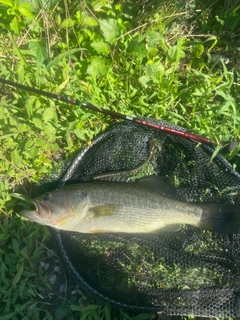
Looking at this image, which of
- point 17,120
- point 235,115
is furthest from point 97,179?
point 235,115

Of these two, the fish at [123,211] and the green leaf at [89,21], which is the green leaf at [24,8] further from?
the fish at [123,211]

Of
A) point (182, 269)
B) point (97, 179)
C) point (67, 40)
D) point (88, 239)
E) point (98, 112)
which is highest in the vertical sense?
point (67, 40)

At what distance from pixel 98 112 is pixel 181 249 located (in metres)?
1.53

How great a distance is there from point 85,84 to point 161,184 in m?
1.21

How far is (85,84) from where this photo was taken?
3.43m

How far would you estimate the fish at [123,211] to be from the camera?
9.64 feet

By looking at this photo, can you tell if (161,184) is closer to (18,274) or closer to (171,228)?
(171,228)

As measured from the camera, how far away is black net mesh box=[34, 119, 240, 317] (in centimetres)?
313

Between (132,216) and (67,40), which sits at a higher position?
(67,40)

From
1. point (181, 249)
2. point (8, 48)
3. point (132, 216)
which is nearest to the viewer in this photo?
point (132, 216)

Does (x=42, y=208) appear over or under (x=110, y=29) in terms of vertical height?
under

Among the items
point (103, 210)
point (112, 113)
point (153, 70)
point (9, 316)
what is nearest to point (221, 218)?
point (103, 210)

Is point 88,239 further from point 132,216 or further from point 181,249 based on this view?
point 181,249

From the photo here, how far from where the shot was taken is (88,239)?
322 cm
